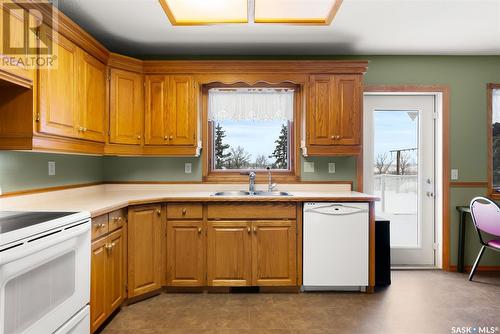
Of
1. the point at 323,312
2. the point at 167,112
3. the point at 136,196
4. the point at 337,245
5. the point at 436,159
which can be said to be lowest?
the point at 323,312

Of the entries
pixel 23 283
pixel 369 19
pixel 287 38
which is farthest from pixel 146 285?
pixel 369 19

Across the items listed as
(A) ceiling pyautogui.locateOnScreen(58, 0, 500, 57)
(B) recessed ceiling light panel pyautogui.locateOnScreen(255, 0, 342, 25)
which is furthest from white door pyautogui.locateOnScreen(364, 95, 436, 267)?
(B) recessed ceiling light panel pyautogui.locateOnScreen(255, 0, 342, 25)

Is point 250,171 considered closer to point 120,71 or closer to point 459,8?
point 120,71

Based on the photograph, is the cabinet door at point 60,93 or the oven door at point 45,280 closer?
the oven door at point 45,280

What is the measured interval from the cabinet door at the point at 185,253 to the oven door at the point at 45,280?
38.0 inches

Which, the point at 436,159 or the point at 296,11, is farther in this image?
the point at 436,159

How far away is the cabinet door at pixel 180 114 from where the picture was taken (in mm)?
3170

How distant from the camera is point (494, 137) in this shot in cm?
359

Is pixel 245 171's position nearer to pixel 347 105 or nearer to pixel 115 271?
pixel 347 105

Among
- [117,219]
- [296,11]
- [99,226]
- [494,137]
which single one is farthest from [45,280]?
[494,137]

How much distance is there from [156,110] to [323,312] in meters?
2.36

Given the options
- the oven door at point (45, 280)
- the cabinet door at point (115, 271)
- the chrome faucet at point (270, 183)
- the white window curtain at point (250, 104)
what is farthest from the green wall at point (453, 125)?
the oven door at point (45, 280)

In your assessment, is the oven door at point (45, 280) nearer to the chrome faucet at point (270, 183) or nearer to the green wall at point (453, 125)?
the green wall at point (453, 125)

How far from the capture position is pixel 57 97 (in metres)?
2.18
